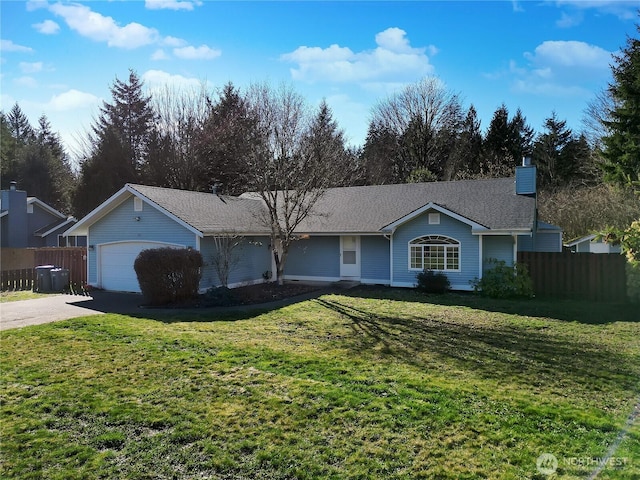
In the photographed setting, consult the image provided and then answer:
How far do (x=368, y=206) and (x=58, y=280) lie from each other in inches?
521

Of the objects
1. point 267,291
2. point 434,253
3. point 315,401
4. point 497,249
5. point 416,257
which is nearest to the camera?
point 315,401

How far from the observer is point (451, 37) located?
1110 cm

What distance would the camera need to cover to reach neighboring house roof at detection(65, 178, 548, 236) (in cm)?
1570

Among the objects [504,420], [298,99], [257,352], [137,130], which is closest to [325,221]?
[298,99]

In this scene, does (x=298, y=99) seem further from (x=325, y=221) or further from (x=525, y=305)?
(x=525, y=305)

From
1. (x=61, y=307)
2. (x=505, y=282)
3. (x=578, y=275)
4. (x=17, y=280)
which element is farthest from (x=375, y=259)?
(x=17, y=280)

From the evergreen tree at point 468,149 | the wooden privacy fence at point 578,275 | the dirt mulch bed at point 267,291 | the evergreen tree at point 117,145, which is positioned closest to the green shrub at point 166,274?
the dirt mulch bed at point 267,291

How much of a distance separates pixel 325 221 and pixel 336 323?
30.1 feet

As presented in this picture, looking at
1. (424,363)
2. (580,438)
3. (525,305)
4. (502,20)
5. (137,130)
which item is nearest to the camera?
(580,438)

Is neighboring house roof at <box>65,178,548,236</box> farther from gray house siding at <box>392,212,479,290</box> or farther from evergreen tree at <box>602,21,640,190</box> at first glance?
evergreen tree at <box>602,21,640,190</box>

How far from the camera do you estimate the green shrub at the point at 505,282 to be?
48.3 ft

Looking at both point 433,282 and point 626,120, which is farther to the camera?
point 626,120

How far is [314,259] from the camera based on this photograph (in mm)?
19250

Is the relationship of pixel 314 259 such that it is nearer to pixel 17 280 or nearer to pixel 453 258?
pixel 453 258
